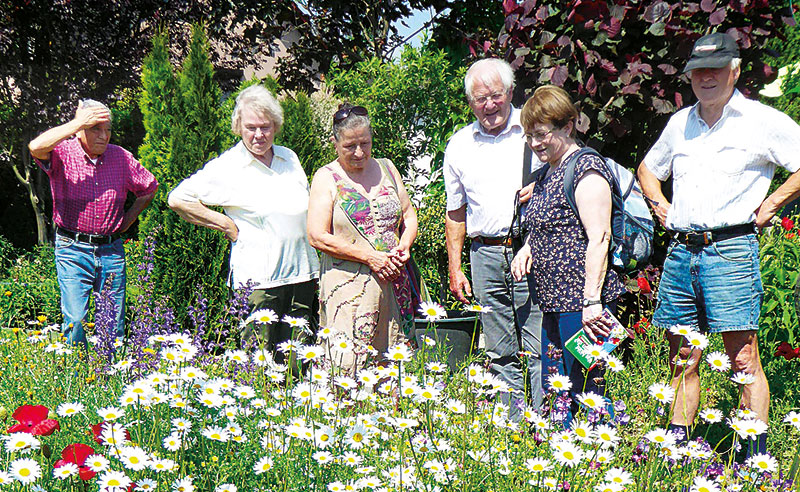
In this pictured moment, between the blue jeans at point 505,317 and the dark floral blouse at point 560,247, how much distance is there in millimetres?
438

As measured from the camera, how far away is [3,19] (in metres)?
8.16

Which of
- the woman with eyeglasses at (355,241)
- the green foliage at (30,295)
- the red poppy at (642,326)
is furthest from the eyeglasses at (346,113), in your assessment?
the green foliage at (30,295)

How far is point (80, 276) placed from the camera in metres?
3.99

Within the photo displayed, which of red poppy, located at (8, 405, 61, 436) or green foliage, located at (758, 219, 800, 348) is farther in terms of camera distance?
green foliage, located at (758, 219, 800, 348)

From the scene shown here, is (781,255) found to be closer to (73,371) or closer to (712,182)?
(712,182)

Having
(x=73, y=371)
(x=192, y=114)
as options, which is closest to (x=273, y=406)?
(x=73, y=371)

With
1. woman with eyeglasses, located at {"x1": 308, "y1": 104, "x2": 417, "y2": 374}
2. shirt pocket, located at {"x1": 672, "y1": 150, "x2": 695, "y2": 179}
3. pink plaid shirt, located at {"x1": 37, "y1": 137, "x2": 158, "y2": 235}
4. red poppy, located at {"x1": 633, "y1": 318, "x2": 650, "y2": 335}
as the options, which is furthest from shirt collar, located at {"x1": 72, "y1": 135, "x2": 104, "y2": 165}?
red poppy, located at {"x1": 633, "y1": 318, "x2": 650, "y2": 335}

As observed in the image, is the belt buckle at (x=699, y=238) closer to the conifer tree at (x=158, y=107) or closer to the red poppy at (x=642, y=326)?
the red poppy at (x=642, y=326)

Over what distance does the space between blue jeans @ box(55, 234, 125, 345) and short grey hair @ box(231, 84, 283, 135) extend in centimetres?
116

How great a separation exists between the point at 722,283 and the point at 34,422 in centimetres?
255

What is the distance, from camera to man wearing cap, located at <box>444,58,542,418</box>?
3398 millimetres

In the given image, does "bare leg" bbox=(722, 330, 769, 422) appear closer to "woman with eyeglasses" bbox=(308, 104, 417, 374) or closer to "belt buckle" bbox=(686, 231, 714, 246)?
"belt buckle" bbox=(686, 231, 714, 246)

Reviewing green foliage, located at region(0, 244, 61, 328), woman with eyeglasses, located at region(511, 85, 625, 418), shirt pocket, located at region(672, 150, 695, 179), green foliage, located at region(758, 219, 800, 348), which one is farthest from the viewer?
green foliage, located at region(0, 244, 61, 328)

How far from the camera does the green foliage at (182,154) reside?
5.12 meters
